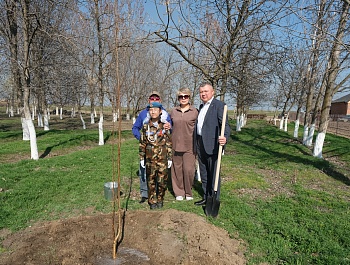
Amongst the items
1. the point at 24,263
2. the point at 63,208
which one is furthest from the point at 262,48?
the point at 24,263

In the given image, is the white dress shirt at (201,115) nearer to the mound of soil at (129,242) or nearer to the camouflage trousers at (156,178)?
the camouflage trousers at (156,178)

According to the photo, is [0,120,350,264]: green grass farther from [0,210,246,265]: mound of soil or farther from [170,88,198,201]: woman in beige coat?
[170,88,198,201]: woman in beige coat

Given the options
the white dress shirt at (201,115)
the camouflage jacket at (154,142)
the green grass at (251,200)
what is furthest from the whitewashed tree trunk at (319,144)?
the camouflage jacket at (154,142)

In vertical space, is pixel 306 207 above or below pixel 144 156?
below

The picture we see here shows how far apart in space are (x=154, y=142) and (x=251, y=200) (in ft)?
7.51

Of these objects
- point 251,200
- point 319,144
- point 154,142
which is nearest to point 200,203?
point 251,200

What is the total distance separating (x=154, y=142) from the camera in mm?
4031

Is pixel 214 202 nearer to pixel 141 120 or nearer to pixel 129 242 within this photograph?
pixel 129 242

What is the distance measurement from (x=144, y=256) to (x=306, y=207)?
10.3 ft

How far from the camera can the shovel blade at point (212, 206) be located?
3.94 meters

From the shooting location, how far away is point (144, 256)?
9.84 ft

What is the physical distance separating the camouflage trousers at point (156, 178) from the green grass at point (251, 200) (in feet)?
0.86

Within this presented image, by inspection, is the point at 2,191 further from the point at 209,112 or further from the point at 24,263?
the point at 209,112

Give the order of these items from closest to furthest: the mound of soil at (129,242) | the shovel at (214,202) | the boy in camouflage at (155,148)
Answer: the mound of soil at (129,242), the shovel at (214,202), the boy in camouflage at (155,148)
